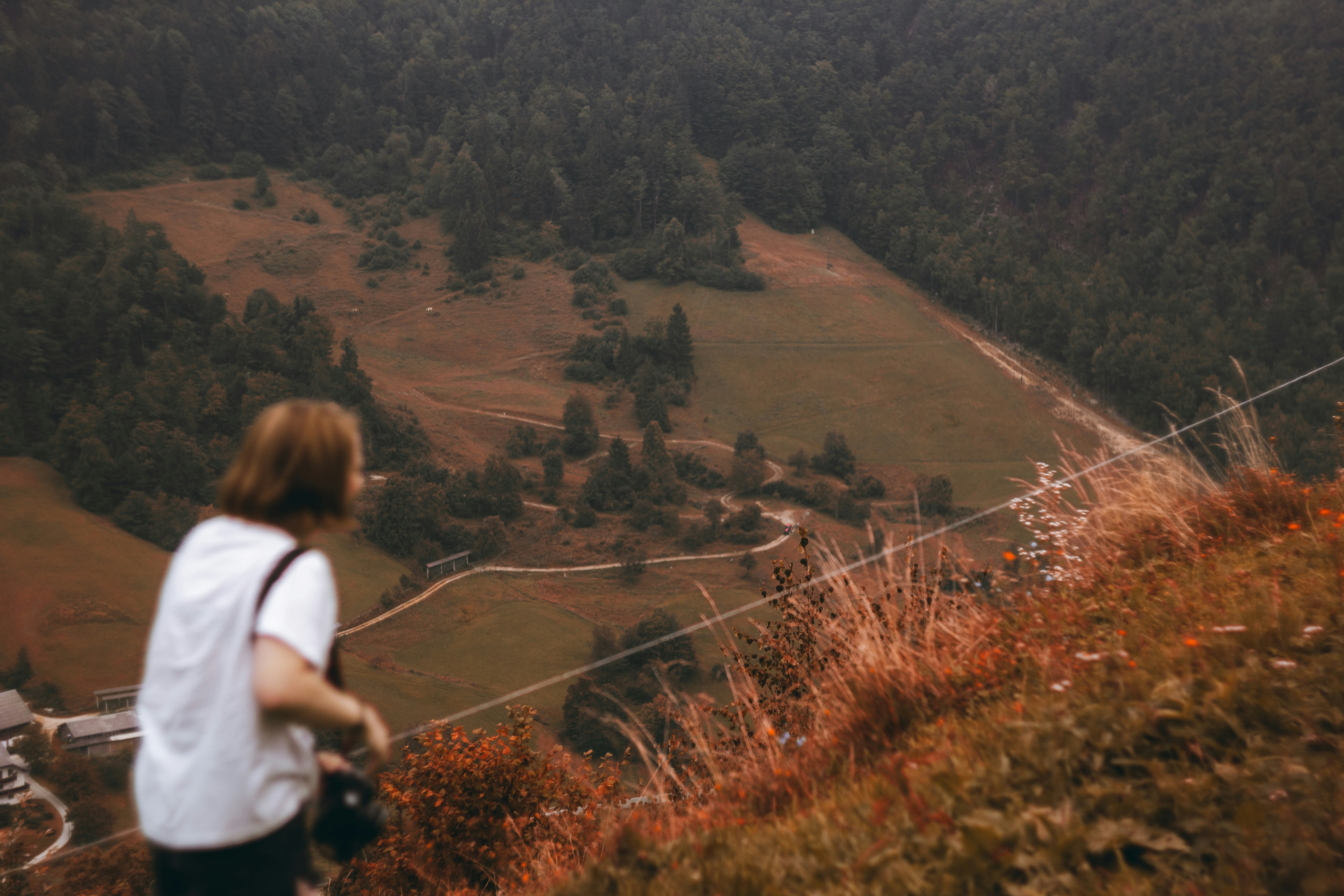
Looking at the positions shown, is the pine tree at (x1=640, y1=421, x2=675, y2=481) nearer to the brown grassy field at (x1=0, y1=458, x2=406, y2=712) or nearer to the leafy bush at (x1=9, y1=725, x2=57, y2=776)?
the brown grassy field at (x1=0, y1=458, x2=406, y2=712)

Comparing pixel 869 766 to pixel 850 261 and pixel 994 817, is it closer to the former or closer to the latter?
pixel 994 817

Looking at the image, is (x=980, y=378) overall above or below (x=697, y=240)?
below

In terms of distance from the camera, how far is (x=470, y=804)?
27.8 feet

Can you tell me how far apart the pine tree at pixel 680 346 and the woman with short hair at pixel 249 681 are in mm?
71156

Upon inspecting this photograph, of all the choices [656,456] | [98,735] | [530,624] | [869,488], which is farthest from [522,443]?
[98,735]

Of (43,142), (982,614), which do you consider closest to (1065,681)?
(982,614)

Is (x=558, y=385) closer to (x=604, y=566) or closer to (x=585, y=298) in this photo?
(x=585, y=298)

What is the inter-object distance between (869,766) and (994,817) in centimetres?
79

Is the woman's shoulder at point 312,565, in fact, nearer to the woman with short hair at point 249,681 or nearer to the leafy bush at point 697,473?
the woman with short hair at point 249,681

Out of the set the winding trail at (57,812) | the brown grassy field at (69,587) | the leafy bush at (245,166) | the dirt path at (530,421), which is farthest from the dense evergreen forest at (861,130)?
the winding trail at (57,812)

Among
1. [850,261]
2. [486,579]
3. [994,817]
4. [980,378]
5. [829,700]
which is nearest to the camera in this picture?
[994,817]

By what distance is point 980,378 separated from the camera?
72750 millimetres

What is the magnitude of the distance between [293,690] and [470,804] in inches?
294

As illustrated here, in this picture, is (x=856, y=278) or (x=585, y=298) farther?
(x=856, y=278)
